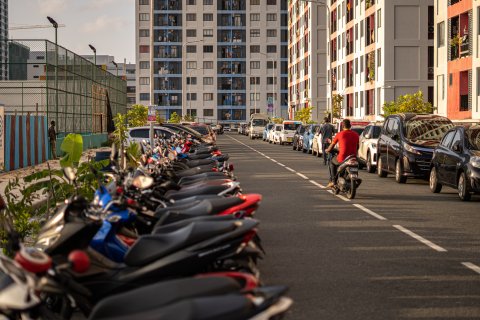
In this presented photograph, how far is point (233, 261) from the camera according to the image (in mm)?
7082

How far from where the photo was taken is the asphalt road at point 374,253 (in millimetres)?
8188

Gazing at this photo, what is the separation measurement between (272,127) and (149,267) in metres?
63.5

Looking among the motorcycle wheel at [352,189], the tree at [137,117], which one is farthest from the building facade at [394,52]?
the motorcycle wheel at [352,189]

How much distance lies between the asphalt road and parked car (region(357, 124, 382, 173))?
786cm

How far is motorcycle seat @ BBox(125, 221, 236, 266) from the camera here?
6344mm

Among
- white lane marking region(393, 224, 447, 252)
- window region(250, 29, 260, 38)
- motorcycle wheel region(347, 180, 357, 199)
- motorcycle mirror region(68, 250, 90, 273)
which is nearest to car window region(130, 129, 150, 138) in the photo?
motorcycle wheel region(347, 180, 357, 199)

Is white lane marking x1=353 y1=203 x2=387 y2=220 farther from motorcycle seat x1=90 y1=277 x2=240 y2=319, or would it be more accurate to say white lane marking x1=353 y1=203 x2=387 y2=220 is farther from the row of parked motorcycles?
motorcycle seat x1=90 y1=277 x2=240 y2=319

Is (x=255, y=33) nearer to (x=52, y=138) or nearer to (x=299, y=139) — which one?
(x=299, y=139)

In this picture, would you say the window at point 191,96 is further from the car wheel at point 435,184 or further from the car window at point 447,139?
the car window at point 447,139

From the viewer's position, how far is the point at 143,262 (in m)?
6.34

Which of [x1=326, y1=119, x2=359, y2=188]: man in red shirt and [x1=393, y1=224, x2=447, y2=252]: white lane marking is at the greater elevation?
[x1=326, y1=119, x2=359, y2=188]: man in red shirt

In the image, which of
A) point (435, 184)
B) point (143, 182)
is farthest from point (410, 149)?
point (143, 182)

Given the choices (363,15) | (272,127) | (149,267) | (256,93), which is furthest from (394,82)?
(256,93)

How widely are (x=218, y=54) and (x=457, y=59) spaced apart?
107m
